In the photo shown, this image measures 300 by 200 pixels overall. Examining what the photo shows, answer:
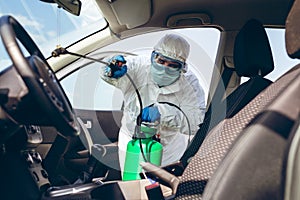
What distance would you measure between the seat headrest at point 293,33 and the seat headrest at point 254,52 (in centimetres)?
36

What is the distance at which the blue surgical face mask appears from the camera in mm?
2484

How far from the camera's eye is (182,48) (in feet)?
8.28

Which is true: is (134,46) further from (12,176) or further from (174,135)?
(12,176)

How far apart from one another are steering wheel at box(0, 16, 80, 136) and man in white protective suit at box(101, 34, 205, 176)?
1.31m

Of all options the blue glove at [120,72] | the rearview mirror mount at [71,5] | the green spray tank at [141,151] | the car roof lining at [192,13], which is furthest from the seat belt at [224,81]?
the rearview mirror mount at [71,5]

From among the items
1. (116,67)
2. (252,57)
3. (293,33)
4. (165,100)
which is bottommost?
(165,100)

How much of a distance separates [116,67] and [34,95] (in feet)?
4.59

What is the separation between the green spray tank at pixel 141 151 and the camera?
210cm

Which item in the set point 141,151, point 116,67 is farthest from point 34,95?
point 116,67

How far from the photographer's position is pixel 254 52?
4.93ft

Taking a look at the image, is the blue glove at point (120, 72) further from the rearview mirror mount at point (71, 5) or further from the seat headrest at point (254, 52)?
the seat headrest at point (254, 52)

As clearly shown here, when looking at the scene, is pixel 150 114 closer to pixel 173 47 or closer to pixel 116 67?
pixel 116 67

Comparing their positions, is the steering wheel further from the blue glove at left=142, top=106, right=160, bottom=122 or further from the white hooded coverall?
the white hooded coverall

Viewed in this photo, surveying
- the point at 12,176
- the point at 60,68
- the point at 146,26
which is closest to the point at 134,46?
the point at 146,26
